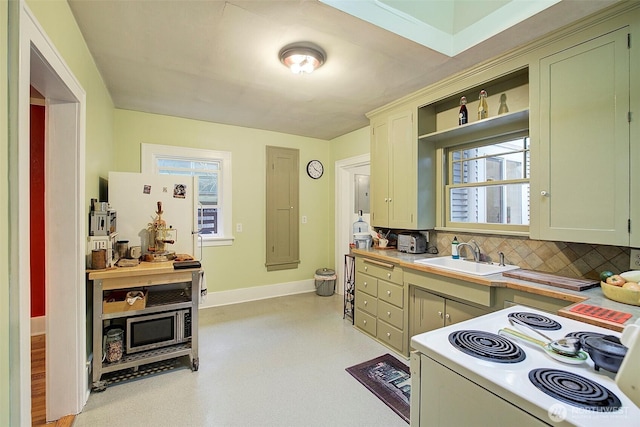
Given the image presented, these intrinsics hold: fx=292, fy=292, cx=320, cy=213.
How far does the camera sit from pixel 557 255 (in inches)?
85.5

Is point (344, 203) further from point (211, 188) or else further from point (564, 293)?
point (564, 293)

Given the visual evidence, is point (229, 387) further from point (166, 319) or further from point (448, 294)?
point (448, 294)

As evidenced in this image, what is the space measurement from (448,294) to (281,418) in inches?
59.1

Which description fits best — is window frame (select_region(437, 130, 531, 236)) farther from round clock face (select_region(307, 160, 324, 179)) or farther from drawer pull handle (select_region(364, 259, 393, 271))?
round clock face (select_region(307, 160, 324, 179))

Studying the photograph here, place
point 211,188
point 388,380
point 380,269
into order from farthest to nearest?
point 211,188, point 380,269, point 388,380

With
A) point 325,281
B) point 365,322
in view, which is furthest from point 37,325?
point 365,322

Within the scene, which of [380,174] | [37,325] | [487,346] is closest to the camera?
[487,346]

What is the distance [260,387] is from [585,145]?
2.77 metres

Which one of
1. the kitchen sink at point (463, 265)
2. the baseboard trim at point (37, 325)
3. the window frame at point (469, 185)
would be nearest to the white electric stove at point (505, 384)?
the kitchen sink at point (463, 265)

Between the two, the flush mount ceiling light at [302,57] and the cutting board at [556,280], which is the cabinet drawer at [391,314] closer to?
the cutting board at [556,280]

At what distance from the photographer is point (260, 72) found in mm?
2494

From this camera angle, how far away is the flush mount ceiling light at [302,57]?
2.10 metres

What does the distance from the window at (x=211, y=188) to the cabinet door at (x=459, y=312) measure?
2.92 metres

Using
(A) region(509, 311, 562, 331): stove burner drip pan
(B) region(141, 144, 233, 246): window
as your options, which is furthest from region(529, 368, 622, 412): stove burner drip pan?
(B) region(141, 144, 233, 246): window
